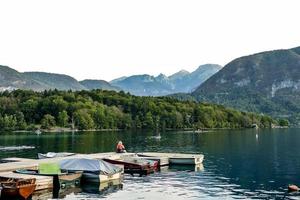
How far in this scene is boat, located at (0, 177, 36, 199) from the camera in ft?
176

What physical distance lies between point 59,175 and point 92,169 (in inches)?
222

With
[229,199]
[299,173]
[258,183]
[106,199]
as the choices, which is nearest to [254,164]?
[299,173]

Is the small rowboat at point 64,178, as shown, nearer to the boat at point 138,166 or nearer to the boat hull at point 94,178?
the boat hull at point 94,178

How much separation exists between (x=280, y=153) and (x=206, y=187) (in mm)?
56839

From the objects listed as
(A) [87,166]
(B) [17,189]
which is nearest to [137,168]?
(A) [87,166]

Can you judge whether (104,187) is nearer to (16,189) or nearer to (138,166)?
(16,189)

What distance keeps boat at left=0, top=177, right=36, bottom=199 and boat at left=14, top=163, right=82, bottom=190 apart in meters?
6.00

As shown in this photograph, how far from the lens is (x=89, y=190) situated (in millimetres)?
61281

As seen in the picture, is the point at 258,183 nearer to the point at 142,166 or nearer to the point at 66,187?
the point at 142,166

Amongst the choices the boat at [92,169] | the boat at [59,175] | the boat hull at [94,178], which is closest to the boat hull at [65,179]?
the boat at [59,175]

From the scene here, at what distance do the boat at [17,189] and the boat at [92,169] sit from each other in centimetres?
1102

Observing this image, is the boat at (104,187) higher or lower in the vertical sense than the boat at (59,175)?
lower

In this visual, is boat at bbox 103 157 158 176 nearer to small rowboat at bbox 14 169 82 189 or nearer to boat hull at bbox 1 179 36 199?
small rowboat at bbox 14 169 82 189

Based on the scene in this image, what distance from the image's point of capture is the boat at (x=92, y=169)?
214ft
